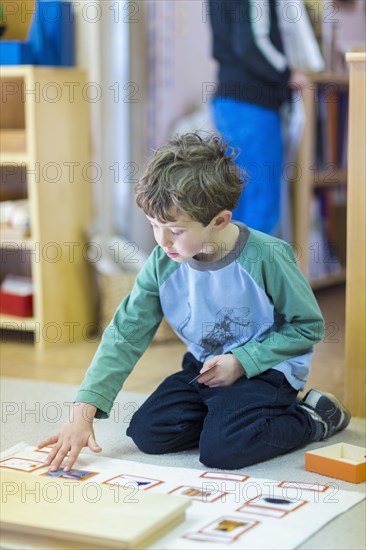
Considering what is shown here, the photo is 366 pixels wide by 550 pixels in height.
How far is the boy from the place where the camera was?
5.16 ft

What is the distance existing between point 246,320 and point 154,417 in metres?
0.25

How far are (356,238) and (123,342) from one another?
1.68 ft

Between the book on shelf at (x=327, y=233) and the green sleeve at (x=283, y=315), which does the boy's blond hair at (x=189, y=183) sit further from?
the book on shelf at (x=327, y=233)

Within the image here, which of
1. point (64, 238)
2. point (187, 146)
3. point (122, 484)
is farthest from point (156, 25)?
point (122, 484)

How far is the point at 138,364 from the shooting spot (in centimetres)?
241

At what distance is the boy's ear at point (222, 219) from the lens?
159 centimetres

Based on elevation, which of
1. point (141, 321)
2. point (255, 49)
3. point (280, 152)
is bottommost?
point (141, 321)

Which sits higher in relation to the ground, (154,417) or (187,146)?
(187,146)

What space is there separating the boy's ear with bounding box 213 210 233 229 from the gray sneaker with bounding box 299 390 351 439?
0.38 m

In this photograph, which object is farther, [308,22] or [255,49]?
[308,22]

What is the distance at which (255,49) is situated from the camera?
2652 mm

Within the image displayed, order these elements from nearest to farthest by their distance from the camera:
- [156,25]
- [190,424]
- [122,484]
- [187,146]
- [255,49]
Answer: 1. [122,484]
2. [187,146]
3. [190,424]
4. [255,49]
5. [156,25]

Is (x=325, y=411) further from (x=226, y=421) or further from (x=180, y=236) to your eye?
(x=180, y=236)

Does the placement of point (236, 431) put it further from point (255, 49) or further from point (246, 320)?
point (255, 49)
